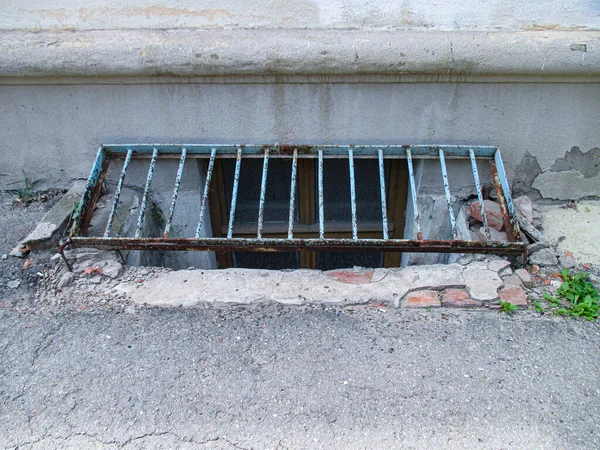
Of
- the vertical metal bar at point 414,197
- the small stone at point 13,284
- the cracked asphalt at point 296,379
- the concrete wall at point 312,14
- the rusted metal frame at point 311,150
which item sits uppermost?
the concrete wall at point 312,14

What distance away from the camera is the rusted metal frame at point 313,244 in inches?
90.9

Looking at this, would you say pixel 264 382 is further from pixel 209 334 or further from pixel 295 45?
pixel 295 45

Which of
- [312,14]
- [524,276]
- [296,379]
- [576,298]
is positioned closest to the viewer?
[296,379]

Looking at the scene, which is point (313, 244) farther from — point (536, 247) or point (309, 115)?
point (536, 247)

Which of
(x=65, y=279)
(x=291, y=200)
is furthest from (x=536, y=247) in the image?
(x=65, y=279)

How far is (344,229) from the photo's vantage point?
3.46 meters

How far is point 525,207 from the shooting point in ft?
9.11

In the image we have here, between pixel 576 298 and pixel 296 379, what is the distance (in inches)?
57.3

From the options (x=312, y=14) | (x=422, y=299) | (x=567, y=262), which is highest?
(x=312, y=14)

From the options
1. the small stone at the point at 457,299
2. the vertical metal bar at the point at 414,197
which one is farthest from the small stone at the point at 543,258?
the vertical metal bar at the point at 414,197

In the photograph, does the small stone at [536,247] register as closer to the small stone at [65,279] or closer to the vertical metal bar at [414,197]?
the vertical metal bar at [414,197]

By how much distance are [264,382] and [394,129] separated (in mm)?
1731

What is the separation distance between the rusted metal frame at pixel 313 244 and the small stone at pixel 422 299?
0.23 meters

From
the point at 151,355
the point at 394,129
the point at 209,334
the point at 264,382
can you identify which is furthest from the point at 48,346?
the point at 394,129
